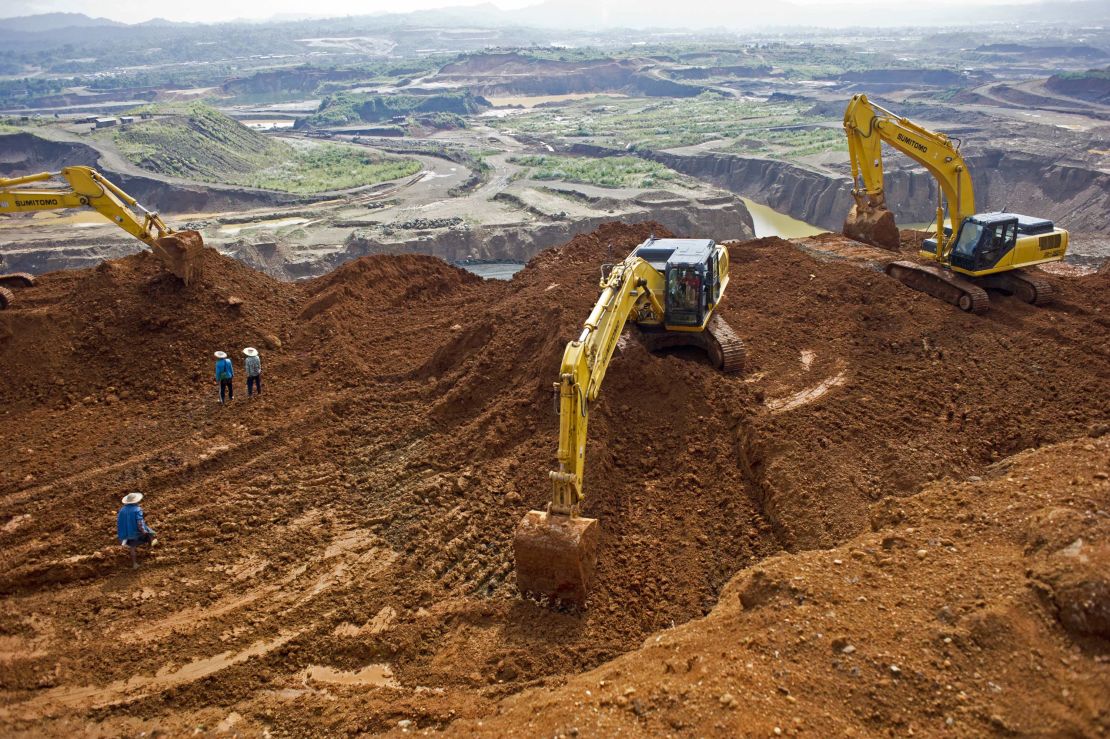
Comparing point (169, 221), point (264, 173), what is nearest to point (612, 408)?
point (169, 221)

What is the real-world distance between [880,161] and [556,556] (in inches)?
611

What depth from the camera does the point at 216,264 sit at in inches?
721

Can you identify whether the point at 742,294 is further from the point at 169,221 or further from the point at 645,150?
the point at 645,150

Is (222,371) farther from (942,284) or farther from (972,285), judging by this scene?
(972,285)

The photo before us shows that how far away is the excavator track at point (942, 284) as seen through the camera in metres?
16.9

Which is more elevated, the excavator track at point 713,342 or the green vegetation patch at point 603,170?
the excavator track at point 713,342

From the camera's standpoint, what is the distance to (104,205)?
17594 mm

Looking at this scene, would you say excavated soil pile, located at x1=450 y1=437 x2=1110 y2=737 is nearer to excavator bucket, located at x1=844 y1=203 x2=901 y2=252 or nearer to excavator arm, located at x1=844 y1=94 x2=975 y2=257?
excavator arm, located at x1=844 y1=94 x2=975 y2=257

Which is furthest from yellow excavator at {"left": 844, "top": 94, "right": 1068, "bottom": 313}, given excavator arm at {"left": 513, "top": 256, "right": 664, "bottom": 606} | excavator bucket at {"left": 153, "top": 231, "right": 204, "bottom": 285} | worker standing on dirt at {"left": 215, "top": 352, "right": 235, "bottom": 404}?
excavator bucket at {"left": 153, "top": 231, "right": 204, "bottom": 285}

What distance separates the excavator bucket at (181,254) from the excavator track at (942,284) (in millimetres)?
15465

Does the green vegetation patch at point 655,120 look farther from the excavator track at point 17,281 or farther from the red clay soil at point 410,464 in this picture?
the excavator track at point 17,281

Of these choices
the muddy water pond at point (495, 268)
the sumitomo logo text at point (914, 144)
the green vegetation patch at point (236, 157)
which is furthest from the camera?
the green vegetation patch at point (236, 157)

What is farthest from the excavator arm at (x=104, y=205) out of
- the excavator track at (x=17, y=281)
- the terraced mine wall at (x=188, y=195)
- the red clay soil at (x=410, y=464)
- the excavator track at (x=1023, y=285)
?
the terraced mine wall at (x=188, y=195)

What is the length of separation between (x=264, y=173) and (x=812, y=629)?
187 feet
